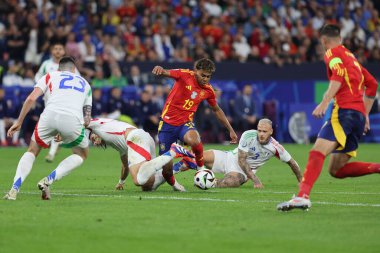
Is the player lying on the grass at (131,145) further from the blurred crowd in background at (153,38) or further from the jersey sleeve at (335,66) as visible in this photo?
the blurred crowd in background at (153,38)

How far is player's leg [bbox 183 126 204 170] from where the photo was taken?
45.4ft

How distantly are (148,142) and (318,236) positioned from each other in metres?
5.31

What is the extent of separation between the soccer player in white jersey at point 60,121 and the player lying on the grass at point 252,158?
2.57 metres

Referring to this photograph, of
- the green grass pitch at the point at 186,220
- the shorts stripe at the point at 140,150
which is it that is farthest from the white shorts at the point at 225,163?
the shorts stripe at the point at 140,150

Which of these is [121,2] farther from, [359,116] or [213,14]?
[359,116]

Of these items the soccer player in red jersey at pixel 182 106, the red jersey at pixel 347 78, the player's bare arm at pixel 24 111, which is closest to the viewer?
the red jersey at pixel 347 78

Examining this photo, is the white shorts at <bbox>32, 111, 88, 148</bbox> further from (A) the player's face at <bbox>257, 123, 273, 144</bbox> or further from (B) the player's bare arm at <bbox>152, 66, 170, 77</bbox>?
(A) the player's face at <bbox>257, 123, 273, 144</bbox>

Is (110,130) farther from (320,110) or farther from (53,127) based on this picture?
(320,110)

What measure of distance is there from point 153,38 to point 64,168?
1814cm

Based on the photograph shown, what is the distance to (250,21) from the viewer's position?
32969 millimetres

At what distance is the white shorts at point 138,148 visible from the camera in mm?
13562

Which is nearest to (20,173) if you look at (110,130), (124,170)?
(110,130)

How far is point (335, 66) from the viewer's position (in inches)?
418

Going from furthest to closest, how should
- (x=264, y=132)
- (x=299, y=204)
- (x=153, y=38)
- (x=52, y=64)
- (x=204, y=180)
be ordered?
(x=153, y=38) < (x=52, y=64) < (x=264, y=132) < (x=204, y=180) < (x=299, y=204)
